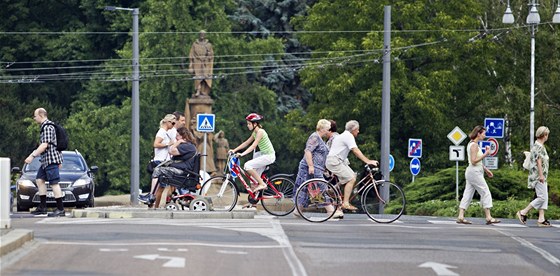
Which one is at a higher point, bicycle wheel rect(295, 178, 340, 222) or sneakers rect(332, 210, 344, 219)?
bicycle wheel rect(295, 178, 340, 222)

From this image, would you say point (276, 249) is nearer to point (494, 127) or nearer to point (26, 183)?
point (26, 183)

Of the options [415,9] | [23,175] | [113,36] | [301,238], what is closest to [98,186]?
[113,36]

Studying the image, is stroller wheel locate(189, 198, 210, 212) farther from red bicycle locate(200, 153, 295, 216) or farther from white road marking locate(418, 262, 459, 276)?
white road marking locate(418, 262, 459, 276)

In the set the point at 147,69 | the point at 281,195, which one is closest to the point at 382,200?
the point at 281,195

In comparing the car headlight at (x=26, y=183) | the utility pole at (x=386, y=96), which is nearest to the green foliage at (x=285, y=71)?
the utility pole at (x=386, y=96)

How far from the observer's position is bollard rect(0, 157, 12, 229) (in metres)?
18.7

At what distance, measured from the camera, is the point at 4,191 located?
1880 cm

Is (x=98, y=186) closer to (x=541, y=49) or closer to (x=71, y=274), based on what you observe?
(x=541, y=49)

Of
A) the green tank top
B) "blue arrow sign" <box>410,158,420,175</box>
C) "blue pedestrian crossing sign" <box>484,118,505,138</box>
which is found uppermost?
"blue pedestrian crossing sign" <box>484,118,505,138</box>

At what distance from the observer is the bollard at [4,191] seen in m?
18.7

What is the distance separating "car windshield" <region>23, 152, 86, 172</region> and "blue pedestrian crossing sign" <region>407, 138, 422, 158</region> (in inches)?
992

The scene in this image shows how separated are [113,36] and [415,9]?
16.2 metres

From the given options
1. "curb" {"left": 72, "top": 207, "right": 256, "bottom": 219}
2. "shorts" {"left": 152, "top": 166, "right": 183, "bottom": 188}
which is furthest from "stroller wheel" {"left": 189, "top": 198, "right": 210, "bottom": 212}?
"curb" {"left": 72, "top": 207, "right": 256, "bottom": 219}

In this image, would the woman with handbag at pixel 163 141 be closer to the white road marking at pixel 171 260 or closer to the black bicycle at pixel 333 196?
the black bicycle at pixel 333 196
